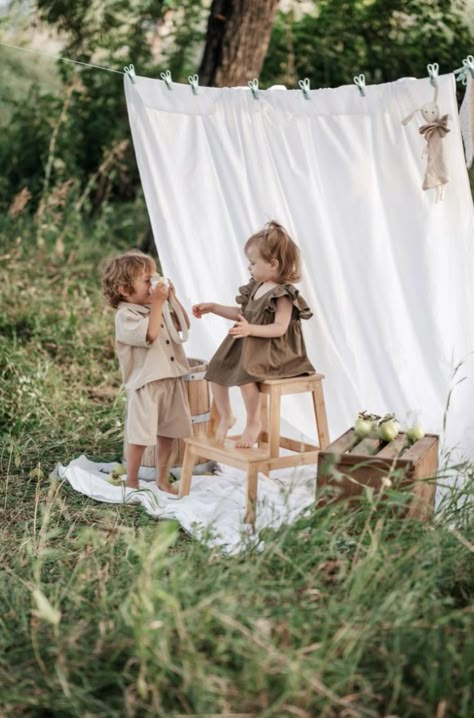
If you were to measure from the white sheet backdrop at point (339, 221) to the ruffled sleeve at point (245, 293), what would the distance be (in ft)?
0.76

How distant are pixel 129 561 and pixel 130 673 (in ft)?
2.54

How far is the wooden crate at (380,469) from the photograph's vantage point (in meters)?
3.22

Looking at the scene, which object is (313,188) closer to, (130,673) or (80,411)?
(80,411)

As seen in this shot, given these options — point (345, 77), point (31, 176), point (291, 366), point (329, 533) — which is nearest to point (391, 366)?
point (291, 366)

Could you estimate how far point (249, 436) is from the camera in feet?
13.4

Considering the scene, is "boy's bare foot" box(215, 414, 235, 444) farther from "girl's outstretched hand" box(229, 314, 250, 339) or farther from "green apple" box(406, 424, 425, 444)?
"green apple" box(406, 424, 425, 444)

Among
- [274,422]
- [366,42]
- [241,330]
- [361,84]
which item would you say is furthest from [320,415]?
[366,42]

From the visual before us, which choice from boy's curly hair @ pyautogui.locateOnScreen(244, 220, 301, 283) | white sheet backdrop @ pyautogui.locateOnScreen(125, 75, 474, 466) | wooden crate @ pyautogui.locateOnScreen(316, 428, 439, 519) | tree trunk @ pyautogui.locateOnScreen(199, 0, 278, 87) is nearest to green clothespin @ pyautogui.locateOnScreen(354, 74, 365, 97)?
white sheet backdrop @ pyautogui.locateOnScreen(125, 75, 474, 466)

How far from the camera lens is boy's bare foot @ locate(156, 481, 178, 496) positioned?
168 inches

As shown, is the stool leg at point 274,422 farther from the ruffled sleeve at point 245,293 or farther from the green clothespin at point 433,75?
the green clothespin at point 433,75

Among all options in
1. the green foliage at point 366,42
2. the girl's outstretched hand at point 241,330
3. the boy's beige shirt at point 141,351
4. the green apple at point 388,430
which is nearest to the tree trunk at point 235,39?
the green foliage at point 366,42

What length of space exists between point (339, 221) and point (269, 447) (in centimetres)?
99

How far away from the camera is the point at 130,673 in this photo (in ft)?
7.57

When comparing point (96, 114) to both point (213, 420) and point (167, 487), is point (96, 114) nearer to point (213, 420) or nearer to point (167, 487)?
point (213, 420)
